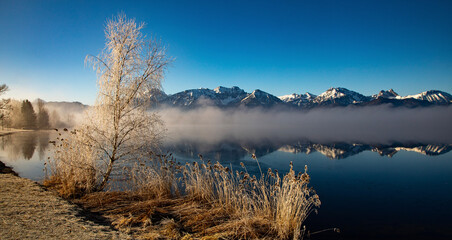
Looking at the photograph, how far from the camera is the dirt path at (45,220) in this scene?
414cm

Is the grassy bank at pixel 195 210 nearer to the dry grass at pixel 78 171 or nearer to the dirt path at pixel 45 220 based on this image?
the dry grass at pixel 78 171

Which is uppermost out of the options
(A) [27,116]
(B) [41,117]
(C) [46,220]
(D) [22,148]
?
(A) [27,116]

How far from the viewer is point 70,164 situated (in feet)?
25.1

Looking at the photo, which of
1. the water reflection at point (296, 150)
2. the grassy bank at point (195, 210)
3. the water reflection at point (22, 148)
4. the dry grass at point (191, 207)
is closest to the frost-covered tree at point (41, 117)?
the water reflection at point (22, 148)

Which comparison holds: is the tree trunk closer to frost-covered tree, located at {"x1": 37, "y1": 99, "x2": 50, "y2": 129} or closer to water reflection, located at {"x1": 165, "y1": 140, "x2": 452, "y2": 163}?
water reflection, located at {"x1": 165, "y1": 140, "x2": 452, "y2": 163}

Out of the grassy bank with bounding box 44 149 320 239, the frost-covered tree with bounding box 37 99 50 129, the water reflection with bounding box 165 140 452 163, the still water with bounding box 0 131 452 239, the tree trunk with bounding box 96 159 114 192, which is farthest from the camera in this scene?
the frost-covered tree with bounding box 37 99 50 129

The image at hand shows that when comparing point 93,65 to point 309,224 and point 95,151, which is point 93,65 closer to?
point 95,151

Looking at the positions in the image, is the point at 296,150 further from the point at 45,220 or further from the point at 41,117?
the point at 41,117

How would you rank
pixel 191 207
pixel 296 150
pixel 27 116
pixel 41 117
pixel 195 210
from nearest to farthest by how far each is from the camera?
pixel 195 210 → pixel 191 207 → pixel 296 150 → pixel 27 116 → pixel 41 117

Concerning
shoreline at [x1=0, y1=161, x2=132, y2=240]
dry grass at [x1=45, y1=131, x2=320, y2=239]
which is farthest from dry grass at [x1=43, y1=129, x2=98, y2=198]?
shoreline at [x1=0, y1=161, x2=132, y2=240]

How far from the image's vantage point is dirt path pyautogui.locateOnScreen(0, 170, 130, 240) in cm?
414

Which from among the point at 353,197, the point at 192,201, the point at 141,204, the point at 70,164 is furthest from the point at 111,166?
the point at 353,197

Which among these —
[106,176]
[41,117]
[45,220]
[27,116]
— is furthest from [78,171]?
[41,117]

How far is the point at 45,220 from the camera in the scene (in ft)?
15.7
